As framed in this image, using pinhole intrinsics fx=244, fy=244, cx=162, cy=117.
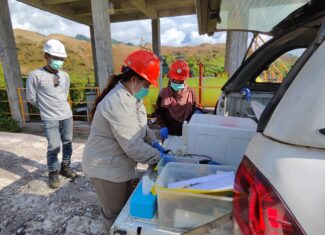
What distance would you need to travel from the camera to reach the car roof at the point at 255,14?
192 centimetres

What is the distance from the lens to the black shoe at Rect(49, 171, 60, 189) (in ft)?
10.8

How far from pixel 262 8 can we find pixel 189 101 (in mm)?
1338

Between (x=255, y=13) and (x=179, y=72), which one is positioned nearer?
(x=255, y=13)

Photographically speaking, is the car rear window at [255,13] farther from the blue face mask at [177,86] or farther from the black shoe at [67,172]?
the black shoe at [67,172]

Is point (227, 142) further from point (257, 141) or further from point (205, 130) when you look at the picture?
point (257, 141)

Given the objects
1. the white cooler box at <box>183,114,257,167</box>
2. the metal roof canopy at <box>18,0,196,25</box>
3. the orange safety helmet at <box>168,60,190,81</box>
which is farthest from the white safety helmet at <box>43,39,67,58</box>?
the metal roof canopy at <box>18,0,196,25</box>

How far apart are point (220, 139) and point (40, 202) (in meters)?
2.48

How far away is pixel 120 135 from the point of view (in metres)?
1.58

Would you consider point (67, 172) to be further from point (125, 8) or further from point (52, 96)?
point (125, 8)

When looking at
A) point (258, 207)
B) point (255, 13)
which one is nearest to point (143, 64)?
point (258, 207)

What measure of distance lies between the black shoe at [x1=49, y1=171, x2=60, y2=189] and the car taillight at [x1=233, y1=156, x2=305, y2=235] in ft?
9.74

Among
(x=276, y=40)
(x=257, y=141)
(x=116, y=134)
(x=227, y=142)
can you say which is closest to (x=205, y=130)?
(x=227, y=142)

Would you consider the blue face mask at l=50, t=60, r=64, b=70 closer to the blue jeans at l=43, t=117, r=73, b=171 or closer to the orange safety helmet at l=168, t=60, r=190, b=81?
the blue jeans at l=43, t=117, r=73, b=171

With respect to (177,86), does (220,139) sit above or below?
below
